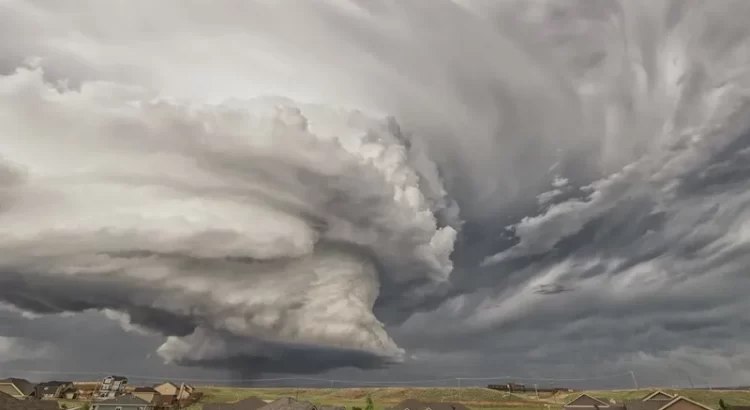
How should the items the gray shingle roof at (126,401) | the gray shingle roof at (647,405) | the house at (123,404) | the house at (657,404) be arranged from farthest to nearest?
the gray shingle roof at (126,401)
the house at (123,404)
the gray shingle roof at (647,405)
the house at (657,404)

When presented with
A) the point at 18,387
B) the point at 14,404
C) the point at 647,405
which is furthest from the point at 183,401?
the point at 647,405


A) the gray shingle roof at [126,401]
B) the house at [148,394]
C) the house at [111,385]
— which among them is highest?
the house at [111,385]

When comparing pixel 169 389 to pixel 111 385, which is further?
pixel 111 385

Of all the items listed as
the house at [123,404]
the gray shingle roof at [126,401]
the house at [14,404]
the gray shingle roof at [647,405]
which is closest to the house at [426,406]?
the gray shingle roof at [647,405]

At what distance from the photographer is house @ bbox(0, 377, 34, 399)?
444 ft

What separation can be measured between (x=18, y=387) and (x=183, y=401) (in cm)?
4680

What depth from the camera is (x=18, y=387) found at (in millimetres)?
140875

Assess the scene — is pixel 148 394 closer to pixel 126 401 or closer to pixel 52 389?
pixel 126 401

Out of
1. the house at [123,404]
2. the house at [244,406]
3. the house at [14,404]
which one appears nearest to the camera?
the house at [14,404]

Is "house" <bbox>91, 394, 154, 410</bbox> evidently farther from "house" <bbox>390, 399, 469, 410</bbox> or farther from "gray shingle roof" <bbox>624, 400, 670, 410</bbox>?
"gray shingle roof" <bbox>624, 400, 670, 410</bbox>

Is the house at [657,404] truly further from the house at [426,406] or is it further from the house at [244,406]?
the house at [244,406]

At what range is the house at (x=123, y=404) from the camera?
380ft

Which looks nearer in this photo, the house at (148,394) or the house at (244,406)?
the house at (244,406)

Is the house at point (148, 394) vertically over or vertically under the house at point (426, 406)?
over
